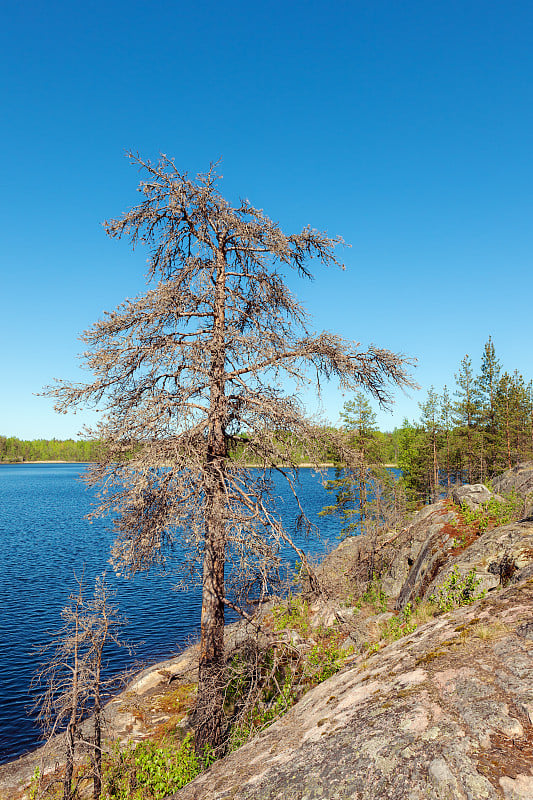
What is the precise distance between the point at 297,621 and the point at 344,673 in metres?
9.84

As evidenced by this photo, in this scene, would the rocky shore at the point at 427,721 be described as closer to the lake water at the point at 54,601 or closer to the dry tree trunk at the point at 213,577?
the dry tree trunk at the point at 213,577

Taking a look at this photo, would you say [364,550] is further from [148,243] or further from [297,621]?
[148,243]

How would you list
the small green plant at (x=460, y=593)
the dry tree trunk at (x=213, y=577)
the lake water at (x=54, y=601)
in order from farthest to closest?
1. the lake water at (x=54, y=601)
2. the dry tree trunk at (x=213, y=577)
3. the small green plant at (x=460, y=593)

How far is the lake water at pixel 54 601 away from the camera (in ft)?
52.2

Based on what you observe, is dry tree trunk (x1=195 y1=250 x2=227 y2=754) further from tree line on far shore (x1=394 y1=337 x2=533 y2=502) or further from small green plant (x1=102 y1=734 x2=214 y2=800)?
tree line on far shore (x1=394 y1=337 x2=533 y2=502)

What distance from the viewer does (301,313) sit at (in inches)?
411

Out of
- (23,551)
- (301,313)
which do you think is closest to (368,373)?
(301,313)

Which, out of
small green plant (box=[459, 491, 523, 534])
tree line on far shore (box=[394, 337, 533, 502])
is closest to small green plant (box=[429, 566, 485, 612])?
small green plant (box=[459, 491, 523, 534])

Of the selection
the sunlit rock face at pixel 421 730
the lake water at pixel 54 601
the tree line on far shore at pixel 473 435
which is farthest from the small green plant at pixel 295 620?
the tree line on far shore at pixel 473 435

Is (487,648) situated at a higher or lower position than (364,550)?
higher

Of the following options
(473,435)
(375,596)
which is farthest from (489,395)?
(375,596)

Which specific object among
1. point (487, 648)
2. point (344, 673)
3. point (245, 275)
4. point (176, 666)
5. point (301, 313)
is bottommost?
point (176, 666)

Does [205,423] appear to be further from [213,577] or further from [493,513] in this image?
[493,513]

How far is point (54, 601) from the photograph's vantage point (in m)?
24.1
